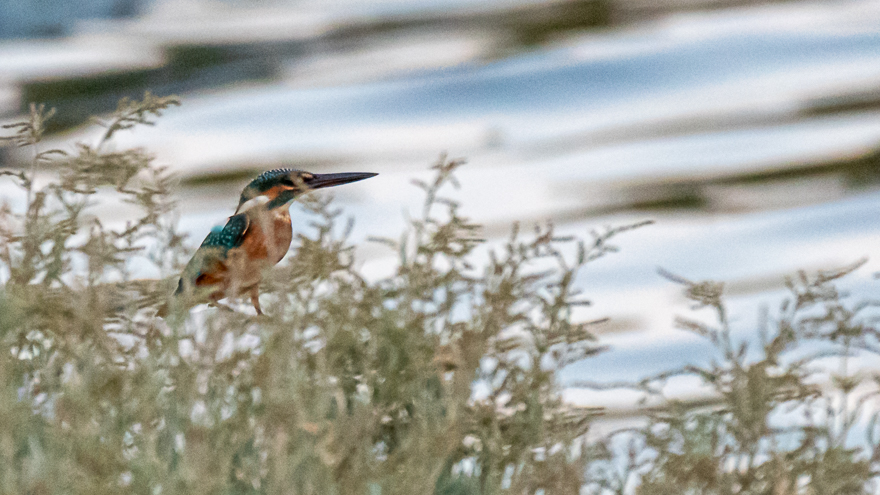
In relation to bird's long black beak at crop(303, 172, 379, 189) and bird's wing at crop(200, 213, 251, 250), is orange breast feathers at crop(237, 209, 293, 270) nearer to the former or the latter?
bird's wing at crop(200, 213, 251, 250)

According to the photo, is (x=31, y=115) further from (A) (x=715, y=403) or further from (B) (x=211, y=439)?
(A) (x=715, y=403)

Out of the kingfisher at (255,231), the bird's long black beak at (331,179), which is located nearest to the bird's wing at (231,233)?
the kingfisher at (255,231)

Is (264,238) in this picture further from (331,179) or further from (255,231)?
(331,179)

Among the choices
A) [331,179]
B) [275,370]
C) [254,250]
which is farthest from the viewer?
[254,250]

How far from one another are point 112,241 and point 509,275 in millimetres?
1345

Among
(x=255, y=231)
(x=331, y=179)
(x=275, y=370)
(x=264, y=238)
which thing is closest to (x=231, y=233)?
(x=255, y=231)

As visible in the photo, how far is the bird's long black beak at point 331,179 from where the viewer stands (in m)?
3.66

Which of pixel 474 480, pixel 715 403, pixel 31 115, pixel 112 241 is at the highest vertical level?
pixel 31 115

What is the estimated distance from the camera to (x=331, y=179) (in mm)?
3738

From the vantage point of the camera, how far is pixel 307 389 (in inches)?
99.4

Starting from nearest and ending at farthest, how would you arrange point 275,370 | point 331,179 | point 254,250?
point 275,370
point 331,179
point 254,250

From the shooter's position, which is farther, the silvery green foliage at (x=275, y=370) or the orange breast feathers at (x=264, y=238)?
the orange breast feathers at (x=264, y=238)

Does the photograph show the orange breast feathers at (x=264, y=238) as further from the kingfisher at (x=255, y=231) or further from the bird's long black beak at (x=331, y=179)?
the bird's long black beak at (x=331, y=179)

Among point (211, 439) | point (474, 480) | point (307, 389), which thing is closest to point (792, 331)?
point (474, 480)
